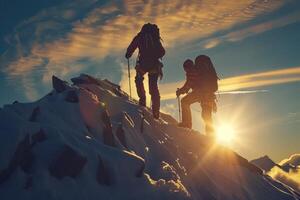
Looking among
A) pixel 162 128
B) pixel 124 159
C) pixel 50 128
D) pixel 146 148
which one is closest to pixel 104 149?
pixel 124 159

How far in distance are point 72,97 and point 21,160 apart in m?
3.86

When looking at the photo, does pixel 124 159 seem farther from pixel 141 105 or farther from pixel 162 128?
pixel 141 105

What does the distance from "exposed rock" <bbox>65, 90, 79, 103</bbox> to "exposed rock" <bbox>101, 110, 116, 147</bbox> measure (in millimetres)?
1259

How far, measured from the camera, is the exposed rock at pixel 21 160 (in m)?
10.3

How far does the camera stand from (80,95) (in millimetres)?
14102

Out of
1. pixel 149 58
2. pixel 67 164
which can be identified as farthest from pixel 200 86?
pixel 67 164

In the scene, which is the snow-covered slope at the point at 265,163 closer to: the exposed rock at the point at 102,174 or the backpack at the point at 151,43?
the backpack at the point at 151,43

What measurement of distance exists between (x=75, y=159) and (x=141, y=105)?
8.62 metres

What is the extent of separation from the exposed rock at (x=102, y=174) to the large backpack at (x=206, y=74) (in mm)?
10976

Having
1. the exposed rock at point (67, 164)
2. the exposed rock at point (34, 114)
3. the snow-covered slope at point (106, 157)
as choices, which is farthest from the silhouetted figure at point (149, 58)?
the exposed rock at point (67, 164)

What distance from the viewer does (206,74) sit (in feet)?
69.5

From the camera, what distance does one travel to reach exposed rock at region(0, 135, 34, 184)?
10273mm

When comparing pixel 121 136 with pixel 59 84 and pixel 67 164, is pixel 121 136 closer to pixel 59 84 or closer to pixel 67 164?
pixel 67 164

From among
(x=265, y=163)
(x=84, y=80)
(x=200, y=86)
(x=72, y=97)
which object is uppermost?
(x=84, y=80)
